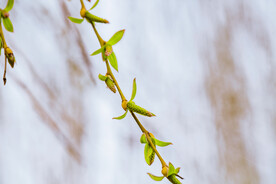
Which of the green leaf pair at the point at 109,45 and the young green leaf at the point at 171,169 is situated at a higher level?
the green leaf pair at the point at 109,45

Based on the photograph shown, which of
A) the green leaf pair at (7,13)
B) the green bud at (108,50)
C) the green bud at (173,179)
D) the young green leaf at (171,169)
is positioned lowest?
the green bud at (173,179)

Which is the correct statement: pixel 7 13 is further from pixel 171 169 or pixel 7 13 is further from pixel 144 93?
pixel 144 93

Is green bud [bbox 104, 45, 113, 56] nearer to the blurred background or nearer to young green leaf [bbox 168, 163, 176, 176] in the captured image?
young green leaf [bbox 168, 163, 176, 176]

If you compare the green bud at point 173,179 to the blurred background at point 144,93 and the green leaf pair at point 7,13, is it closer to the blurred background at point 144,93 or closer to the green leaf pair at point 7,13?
the green leaf pair at point 7,13

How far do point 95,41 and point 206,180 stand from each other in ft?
1.28

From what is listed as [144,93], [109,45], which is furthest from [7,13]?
[144,93]

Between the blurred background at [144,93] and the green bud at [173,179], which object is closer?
the green bud at [173,179]

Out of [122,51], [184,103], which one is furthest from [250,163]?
[122,51]

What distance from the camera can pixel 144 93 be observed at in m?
0.73

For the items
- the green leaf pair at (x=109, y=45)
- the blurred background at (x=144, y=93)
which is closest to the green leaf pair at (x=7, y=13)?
the green leaf pair at (x=109, y=45)

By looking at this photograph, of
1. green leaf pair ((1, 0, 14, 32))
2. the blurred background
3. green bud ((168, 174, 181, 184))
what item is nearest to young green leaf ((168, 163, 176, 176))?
green bud ((168, 174, 181, 184))

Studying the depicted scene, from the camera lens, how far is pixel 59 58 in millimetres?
618

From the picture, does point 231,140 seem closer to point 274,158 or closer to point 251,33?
point 274,158

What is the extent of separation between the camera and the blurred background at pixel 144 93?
1.89ft
